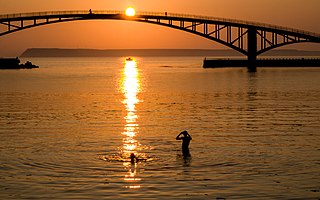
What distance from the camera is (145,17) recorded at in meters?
137

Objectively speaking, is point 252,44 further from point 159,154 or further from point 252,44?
point 159,154

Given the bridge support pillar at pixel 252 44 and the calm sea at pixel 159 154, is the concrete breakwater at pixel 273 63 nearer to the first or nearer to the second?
the bridge support pillar at pixel 252 44

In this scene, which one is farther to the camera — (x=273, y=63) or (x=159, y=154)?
(x=273, y=63)

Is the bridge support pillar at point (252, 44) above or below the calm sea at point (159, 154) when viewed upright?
above

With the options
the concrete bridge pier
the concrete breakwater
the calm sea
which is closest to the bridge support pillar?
the concrete bridge pier

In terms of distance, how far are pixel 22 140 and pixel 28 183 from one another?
35.8 feet

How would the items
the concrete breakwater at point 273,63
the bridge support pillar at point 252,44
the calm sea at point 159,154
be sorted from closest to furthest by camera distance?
the calm sea at point 159,154, the bridge support pillar at point 252,44, the concrete breakwater at point 273,63

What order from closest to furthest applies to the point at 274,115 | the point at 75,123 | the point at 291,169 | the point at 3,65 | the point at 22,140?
the point at 291,169 < the point at 22,140 < the point at 75,123 < the point at 274,115 < the point at 3,65

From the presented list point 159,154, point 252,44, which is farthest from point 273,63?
point 159,154

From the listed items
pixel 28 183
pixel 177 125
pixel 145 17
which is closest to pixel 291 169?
pixel 28 183

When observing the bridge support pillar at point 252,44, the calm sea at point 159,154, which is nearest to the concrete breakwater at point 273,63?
the bridge support pillar at point 252,44

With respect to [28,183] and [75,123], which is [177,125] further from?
[28,183]

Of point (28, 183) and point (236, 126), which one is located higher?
point (236, 126)

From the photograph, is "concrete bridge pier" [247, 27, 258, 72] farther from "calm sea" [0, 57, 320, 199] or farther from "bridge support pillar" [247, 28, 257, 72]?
"calm sea" [0, 57, 320, 199]
